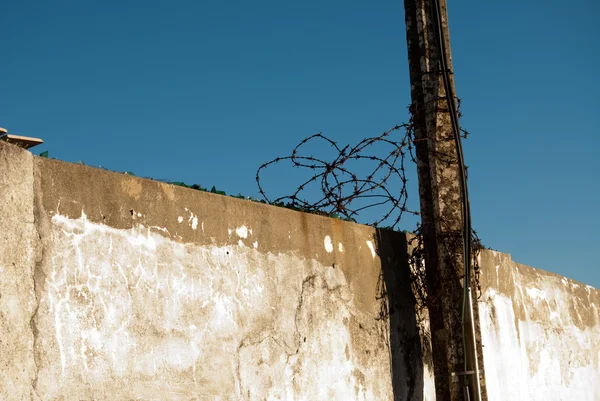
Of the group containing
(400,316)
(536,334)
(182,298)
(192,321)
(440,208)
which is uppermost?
(440,208)

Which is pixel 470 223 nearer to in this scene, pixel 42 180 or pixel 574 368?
pixel 42 180

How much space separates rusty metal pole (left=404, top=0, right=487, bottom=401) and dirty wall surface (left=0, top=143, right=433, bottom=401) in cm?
31

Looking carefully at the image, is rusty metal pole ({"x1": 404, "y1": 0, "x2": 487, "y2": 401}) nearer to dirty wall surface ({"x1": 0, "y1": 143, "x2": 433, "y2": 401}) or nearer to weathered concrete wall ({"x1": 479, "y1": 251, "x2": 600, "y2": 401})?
dirty wall surface ({"x1": 0, "y1": 143, "x2": 433, "y2": 401})

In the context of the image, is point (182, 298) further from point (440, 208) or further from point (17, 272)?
point (440, 208)

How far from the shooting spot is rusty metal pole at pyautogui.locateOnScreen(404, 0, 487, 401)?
548 cm

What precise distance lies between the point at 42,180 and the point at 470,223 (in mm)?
2949

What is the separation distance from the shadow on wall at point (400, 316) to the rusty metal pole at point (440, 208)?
7.9 inches

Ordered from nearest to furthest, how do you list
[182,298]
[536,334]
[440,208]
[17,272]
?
[17,272]
[182,298]
[440,208]
[536,334]

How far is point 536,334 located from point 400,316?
257 cm

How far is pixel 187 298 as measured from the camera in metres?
4.28

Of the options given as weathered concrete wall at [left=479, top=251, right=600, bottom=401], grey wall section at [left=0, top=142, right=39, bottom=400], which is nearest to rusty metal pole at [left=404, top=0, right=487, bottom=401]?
weathered concrete wall at [left=479, top=251, right=600, bottom=401]

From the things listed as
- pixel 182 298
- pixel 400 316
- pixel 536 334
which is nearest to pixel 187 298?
pixel 182 298

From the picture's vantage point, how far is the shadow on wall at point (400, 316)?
5.65m

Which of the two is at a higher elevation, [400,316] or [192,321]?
[400,316]
